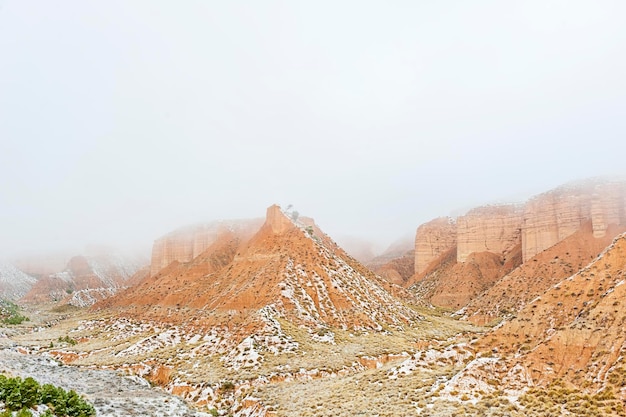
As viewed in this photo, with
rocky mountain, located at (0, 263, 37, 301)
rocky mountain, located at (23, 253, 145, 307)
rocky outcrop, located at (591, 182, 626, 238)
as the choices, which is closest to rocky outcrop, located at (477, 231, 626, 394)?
rocky outcrop, located at (591, 182, 626, 238)

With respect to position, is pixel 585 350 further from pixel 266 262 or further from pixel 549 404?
pixel 266 262

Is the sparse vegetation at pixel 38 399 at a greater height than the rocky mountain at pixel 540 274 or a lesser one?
greater

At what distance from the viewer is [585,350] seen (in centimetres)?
2094

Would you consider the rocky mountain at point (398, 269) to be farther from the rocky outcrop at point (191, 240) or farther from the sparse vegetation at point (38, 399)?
the sparse vegetation at point (38, 399)

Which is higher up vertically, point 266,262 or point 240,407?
point 266,262

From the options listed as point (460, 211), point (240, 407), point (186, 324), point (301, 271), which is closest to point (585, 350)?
point (240, 407)

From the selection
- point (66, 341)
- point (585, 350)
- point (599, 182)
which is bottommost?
point (66, 341)

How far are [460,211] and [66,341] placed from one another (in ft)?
397

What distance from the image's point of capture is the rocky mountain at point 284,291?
4684 cm

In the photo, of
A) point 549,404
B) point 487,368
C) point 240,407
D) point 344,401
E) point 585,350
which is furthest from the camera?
point 240,407

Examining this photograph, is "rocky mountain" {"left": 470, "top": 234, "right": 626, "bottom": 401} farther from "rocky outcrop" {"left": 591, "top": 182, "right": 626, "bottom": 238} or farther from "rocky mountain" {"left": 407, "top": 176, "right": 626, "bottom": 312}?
"rocky outcrop" {"left": 591, "top": 182, "right": 626, "bottom": 238}

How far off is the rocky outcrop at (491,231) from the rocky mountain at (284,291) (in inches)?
1225

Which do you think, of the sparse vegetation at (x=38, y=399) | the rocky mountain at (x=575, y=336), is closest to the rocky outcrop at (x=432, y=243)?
the rocky mountain at (x=575, y=336)

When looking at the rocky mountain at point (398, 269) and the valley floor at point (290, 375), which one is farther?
the rocky mountain at point (398, 269)
